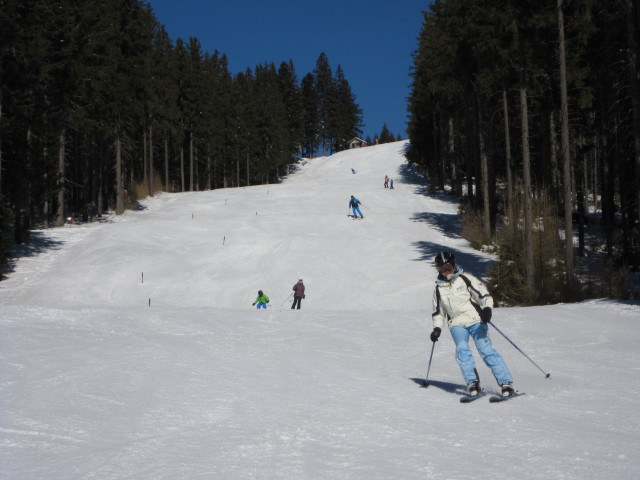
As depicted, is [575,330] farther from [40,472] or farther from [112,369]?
[40,472]

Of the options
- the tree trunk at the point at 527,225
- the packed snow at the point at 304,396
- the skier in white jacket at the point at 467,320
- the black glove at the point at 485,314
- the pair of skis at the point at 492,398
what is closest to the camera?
the packed snow at the point at 304,396

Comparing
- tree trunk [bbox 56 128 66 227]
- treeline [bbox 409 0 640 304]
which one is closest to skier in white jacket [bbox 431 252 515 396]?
treeline [bbox 409 0 640 304]

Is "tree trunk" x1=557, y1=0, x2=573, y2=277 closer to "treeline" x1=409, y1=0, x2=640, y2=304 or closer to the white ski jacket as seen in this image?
"treeline" x1=409, y1=0, x2=640, y2=304

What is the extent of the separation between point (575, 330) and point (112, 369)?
855cm

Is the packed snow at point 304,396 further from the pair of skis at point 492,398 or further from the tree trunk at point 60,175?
the tree trunk at point 60,175

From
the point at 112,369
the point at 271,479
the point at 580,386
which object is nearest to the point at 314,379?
the point at 112,369

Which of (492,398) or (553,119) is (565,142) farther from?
(492,398)

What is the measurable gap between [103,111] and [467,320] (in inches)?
1410

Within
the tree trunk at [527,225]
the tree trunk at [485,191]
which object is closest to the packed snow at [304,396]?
the tree trunk at [527,225]

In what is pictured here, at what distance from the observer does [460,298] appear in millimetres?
7352

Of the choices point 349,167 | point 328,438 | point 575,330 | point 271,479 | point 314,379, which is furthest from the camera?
point 349,167

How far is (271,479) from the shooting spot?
180 inches

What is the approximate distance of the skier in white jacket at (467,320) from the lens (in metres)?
7.22

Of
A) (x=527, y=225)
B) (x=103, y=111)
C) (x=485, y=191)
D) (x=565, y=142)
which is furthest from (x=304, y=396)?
(x=103, y=111)
